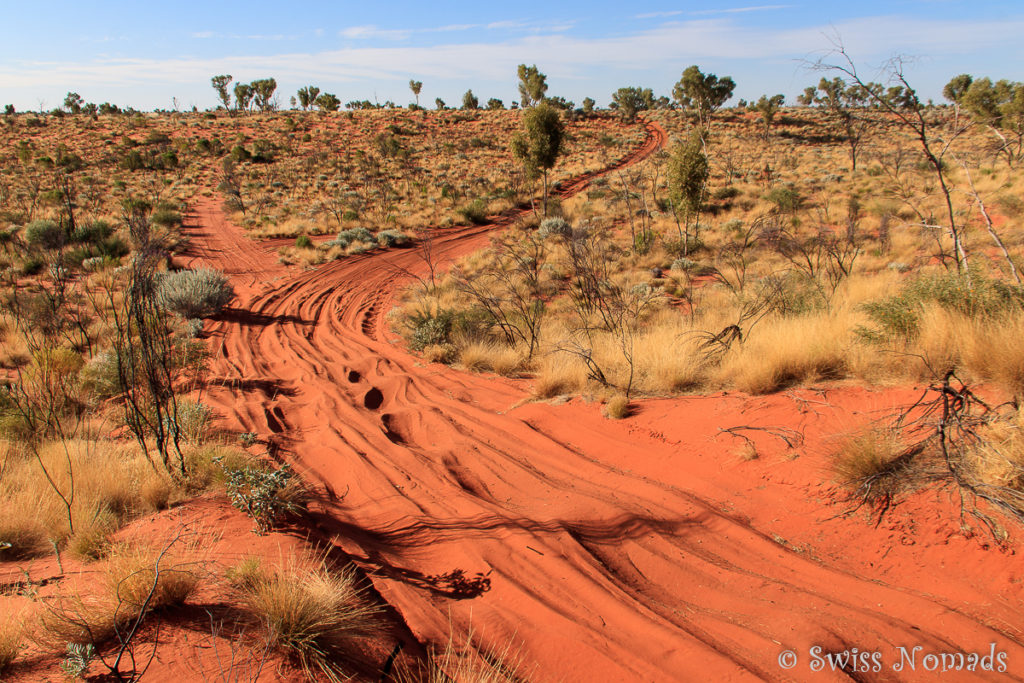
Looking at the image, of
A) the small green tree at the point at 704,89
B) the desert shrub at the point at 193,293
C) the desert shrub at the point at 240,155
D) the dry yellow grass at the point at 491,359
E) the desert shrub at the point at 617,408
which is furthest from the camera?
the small green tree at the point at 704,89

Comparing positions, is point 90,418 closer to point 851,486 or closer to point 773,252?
point 851,486

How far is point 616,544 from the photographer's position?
381 centimetres

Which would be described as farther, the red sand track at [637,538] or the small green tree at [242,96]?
the small green tree at [242,96]

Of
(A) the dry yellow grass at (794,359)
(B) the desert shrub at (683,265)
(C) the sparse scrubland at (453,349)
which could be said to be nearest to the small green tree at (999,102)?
(C) the sparse scrubland at (453,349)

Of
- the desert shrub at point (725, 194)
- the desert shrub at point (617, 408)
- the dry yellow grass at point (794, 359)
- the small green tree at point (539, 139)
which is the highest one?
the small green tree at point (539, 139)

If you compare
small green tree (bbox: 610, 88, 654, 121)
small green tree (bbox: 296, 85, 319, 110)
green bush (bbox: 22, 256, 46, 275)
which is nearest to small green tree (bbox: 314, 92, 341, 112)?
small green tree (bbox: 296, 85, 319, 110)

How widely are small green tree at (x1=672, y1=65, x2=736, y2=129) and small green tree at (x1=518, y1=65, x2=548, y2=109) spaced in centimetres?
1504

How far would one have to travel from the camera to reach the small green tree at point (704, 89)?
52.9 m

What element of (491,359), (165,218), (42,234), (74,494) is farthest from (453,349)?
(165,218)

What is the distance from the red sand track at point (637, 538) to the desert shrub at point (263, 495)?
→ 0.39 meters

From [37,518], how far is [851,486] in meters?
6.09

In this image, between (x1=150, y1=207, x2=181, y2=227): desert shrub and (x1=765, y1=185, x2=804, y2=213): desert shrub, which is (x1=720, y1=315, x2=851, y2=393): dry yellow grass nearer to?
(x1=765, y1=185, x2=804, y2=213): desert shrub

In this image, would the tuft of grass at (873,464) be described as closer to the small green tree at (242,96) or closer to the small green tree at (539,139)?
the small green tree at (539,139)

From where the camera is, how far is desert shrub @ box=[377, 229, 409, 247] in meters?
20.8
